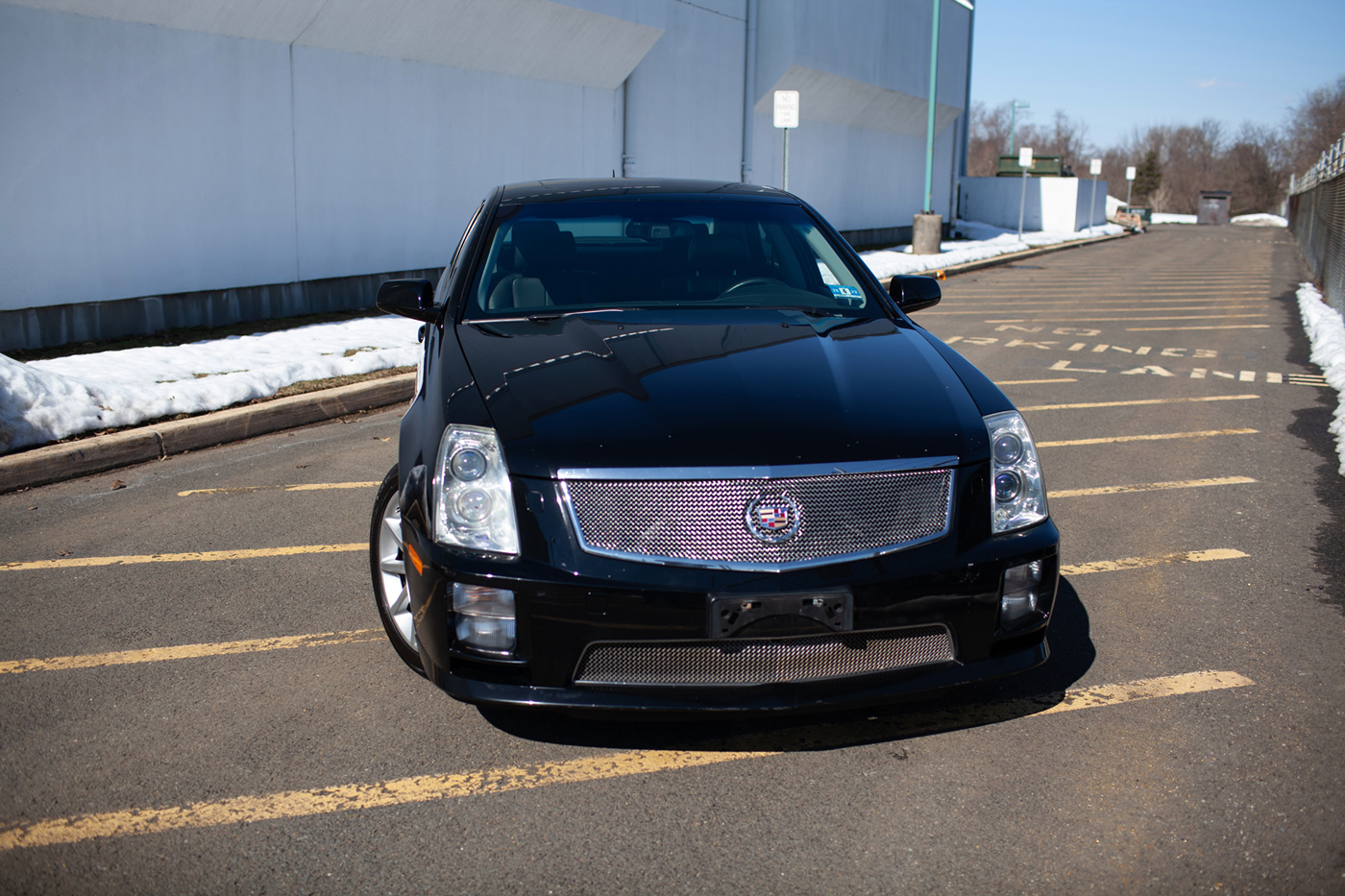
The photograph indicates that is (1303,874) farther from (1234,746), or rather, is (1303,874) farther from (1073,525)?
(1073,525)

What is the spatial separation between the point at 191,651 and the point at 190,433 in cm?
340

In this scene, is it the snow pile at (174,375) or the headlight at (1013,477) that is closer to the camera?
the headlight at (1013,477)

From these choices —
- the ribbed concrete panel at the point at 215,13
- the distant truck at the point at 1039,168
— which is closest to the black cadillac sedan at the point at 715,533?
the ribbed concrete panel at the point at 215,13

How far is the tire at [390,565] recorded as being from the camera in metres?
3.38

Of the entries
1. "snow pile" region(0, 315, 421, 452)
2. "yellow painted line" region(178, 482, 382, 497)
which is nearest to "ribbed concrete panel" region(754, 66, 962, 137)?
"snow pile" region(0, 315, 421, 452)

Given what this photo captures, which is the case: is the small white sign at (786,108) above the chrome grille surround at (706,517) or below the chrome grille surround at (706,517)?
above

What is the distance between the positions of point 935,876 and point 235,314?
9.86m

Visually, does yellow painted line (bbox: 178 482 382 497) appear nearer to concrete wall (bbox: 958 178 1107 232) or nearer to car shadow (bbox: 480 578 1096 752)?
car shadow (bbox: 480 578 1096 752)

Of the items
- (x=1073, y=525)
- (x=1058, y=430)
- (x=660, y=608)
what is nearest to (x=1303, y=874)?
(x=660, y=608)

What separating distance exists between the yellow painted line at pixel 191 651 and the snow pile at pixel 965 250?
11097 millimetres

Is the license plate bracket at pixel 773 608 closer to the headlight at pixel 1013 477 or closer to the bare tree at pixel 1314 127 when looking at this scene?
the headlight at pixel 1013 477

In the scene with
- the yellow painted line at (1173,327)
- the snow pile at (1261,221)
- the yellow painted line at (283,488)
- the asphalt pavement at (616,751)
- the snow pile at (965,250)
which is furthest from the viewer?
the snow pile at (1261,221)

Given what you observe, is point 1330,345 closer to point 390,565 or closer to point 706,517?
point 706,517

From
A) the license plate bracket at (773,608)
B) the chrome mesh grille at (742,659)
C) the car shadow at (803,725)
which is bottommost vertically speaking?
the car shadow at (803,725)
